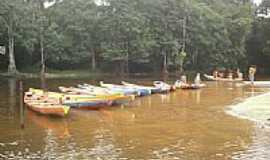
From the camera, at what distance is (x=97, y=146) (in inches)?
716

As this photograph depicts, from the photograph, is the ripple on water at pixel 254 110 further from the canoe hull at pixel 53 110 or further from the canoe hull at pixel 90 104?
the canoe hull at pixel 53 110

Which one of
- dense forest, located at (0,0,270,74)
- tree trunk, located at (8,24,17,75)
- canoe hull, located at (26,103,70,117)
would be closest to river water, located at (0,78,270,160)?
canoe hull, located at (26,103,70,117)

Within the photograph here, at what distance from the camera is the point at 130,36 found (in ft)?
220

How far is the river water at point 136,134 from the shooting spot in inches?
671

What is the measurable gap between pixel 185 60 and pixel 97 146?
182 feet

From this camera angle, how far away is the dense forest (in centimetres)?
6381

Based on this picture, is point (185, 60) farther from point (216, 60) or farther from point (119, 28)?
point (119, 28)

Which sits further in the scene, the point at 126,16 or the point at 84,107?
the point at 126,16

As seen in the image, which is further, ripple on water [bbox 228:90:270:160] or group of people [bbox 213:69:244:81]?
group of people [bbox 213:69:244:81]

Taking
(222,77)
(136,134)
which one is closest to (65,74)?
(222,77)

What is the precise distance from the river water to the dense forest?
34.2m

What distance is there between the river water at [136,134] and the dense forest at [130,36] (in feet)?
112

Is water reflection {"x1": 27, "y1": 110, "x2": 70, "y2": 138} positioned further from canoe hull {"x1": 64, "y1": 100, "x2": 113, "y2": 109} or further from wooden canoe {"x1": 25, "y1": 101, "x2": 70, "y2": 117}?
canoe hull {"x1": 64, "y1": 100, "x2": 113, "y2": 109}

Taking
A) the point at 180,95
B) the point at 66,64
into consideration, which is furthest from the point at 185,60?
the point at 180,95
